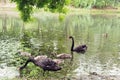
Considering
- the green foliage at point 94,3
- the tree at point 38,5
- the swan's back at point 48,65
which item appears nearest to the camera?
the tree at point 38,5

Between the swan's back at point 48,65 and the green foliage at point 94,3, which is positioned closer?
the swan's back at point 48,65

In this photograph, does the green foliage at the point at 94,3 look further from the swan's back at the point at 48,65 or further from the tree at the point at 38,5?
the tree at the point at 38,5

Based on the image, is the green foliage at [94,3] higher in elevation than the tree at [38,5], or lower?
lower

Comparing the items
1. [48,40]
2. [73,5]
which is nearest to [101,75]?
[48,40]

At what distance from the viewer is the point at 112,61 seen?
79.5 ft

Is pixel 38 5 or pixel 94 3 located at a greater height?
pixel 38 5

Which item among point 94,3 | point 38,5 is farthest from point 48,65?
point 94,3

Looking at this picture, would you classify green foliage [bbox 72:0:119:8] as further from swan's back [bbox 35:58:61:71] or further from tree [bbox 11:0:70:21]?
tree [bbox 11:0:70:21]

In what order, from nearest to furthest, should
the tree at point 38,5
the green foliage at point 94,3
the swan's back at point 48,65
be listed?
1. the tree at point 38,5
2. the swan's back at point 48,65
3. the green foliage at point 94,3

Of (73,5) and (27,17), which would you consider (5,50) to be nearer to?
(27,17)

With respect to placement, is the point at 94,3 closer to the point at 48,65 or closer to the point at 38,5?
the point at 48,65

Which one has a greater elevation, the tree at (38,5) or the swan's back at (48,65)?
the tree at (38,5)

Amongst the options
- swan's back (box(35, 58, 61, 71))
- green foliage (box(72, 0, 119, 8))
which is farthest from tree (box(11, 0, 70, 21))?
green foliage (box(72, 0, 119, 8))

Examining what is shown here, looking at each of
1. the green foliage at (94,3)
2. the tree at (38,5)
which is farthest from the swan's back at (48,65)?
the green foliage at (94,3)
